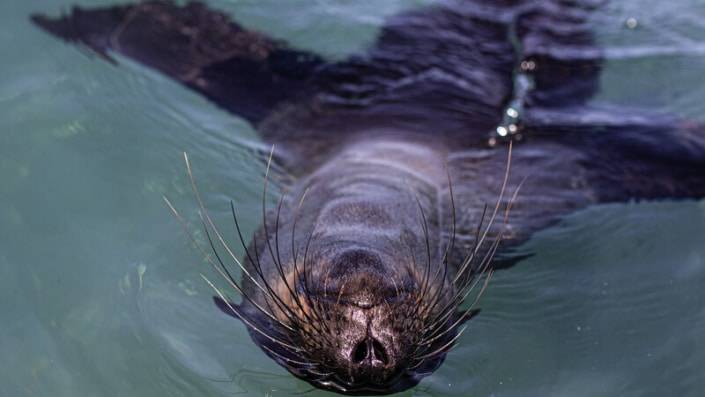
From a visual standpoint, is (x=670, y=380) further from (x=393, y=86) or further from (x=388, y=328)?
(x=393, y=86)

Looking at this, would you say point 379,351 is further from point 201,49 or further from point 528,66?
point 528,66

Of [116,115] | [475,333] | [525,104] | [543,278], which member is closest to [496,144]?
[525,104]

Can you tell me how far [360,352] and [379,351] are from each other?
0.07 m

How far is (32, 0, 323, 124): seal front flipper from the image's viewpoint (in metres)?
5.94

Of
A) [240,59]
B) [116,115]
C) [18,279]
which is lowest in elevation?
[18,279]

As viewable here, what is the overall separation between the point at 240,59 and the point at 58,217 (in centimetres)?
154

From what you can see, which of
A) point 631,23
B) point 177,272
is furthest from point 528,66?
point 177,272

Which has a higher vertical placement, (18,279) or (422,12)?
(422,12)

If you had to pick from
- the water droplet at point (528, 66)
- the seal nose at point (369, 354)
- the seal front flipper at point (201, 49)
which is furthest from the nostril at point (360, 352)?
the water droplet at point (528, 66)

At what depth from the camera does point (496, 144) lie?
5.77m

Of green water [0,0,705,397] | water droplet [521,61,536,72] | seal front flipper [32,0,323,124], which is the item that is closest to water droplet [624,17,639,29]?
green water [0,0,705,397]

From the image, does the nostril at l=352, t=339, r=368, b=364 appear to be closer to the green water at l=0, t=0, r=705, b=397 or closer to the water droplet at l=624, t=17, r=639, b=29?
the green water at l=0, t=0, r=705, b=397

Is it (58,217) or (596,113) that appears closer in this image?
(58,217)

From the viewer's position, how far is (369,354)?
337cm
